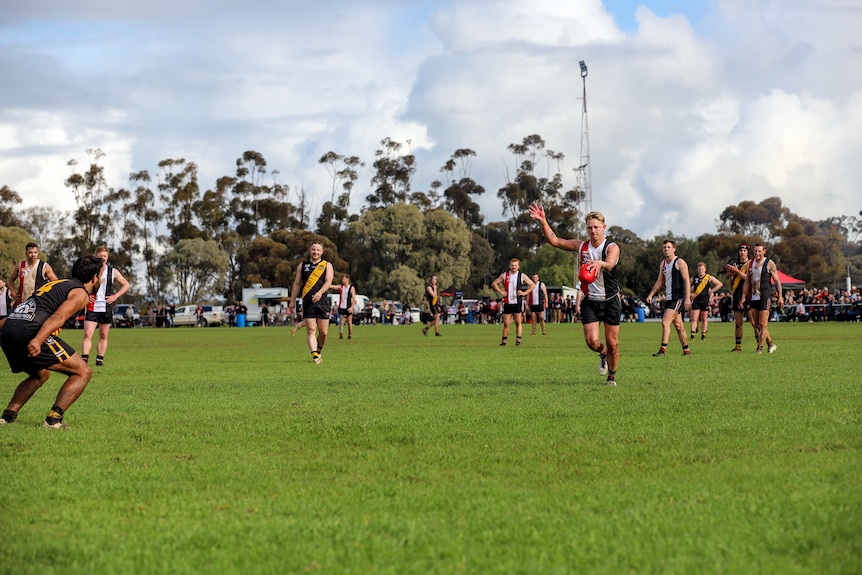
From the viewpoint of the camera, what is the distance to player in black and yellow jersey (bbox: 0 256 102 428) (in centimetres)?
914

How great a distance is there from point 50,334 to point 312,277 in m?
10.3

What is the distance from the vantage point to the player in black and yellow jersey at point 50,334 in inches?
360

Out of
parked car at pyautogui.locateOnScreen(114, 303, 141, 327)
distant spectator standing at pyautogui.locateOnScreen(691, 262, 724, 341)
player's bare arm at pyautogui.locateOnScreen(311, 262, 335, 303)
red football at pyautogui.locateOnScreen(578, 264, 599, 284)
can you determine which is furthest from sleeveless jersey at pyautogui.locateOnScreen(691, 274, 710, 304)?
parked car at pyautogui.locateOnScreen(114, 303, 141, 327)

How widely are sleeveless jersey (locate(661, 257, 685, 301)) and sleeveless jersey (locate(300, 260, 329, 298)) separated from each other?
722 cm

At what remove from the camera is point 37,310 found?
9242 mm

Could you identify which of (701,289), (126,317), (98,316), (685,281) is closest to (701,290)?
(701,289)

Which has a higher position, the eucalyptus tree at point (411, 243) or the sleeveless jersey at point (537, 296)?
the eucalyptus tree at point (411, 243)

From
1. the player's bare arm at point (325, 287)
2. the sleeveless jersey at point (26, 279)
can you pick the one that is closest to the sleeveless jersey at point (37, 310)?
the sleeveless jersey at point (26, 279)

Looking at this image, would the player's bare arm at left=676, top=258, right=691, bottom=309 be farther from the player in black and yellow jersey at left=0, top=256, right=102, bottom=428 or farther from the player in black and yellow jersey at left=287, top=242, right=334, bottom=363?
the player in black and yellow jersey at left=0, top=256, right=102, bottom=428

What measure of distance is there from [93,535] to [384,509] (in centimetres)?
159

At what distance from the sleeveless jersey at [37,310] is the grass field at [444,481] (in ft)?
3.09

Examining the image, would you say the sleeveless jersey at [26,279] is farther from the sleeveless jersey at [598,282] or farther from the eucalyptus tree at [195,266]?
the eucalyptus tree at [195,266]

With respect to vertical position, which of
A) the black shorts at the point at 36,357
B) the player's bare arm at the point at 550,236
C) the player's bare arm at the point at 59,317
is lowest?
the black shorts at the point at 36,357

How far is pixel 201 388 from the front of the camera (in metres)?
14.2
